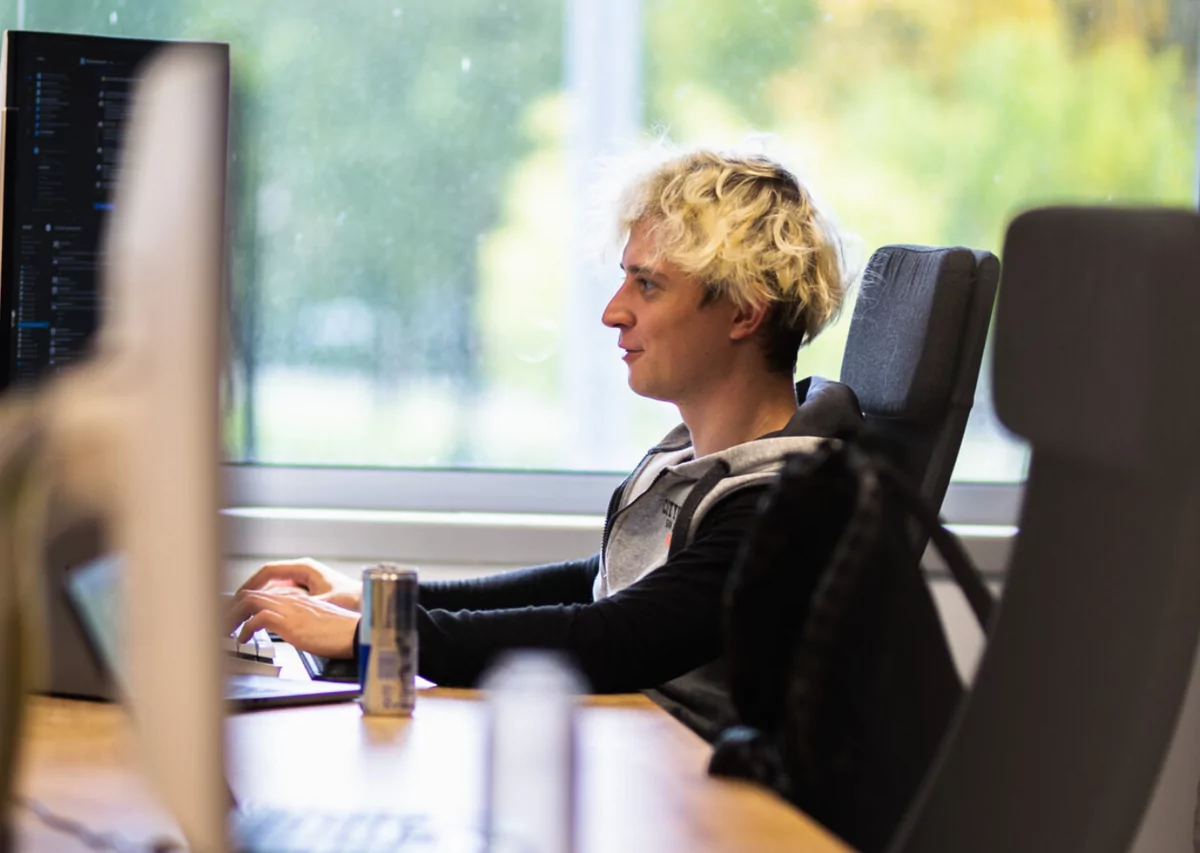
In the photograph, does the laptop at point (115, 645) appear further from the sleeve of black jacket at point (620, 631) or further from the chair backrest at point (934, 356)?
the chair backrest at point (934, 356)

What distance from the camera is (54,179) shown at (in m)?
1.65

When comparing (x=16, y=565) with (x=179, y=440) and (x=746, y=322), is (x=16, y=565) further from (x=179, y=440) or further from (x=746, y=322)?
(x=746, y=322)

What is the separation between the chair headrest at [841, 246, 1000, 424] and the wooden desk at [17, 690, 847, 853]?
54cm

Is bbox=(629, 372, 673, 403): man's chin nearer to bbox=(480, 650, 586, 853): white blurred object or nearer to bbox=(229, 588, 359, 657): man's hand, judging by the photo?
bbox=(229, 588, 359, 657): man's hand

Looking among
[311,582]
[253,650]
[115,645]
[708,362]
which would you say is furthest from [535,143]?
[115,645]

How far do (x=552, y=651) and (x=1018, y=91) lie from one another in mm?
1843

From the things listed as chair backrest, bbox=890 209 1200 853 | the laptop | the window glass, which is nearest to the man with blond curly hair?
the laptop

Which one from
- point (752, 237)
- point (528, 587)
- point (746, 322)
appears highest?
point (752, 237)

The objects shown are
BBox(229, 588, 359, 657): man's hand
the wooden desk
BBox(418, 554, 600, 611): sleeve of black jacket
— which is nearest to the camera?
the wooden desk

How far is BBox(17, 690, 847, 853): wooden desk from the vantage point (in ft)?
3.03

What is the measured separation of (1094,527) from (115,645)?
1.93 ft

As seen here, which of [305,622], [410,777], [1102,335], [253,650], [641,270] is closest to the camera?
[1102,335]

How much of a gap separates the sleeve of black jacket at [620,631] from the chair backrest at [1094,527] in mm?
624

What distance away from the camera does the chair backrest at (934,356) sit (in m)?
1.66
